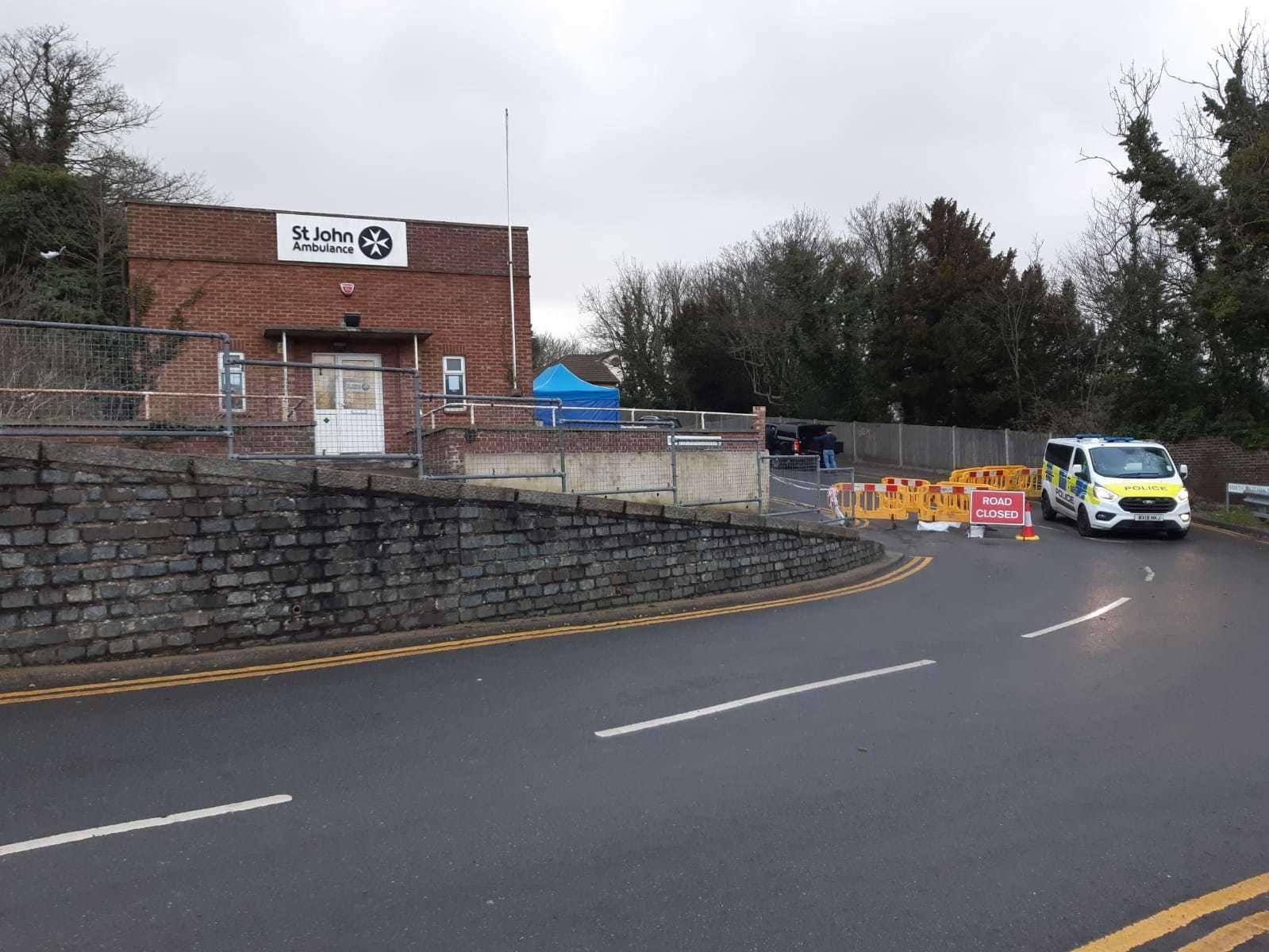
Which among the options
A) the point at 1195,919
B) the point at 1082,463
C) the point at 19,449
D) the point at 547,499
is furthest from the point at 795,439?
the point at 1195,919

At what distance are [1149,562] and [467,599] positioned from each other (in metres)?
12.4

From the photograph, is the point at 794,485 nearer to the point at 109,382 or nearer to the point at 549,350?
the point at 109,382

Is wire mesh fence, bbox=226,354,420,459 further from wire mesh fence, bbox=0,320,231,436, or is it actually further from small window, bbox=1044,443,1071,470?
small window, bbox=1044,443,1071,470

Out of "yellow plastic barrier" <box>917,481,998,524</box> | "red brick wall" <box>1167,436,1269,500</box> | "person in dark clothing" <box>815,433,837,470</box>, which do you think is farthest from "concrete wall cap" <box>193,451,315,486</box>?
"person in dark clothing" <box>815,433,837,470</box>

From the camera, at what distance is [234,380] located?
9570 millimetres

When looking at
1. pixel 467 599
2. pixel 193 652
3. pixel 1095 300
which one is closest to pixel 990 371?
pixel 1095 300

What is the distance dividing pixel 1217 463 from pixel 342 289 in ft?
82.7

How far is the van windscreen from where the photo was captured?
19.9 m

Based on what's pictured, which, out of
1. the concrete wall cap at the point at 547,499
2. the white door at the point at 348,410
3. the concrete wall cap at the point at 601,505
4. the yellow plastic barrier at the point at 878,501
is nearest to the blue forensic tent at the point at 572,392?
the yellow plastic barrier at the point at 878,501

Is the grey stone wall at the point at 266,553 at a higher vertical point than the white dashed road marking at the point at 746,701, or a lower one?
higher

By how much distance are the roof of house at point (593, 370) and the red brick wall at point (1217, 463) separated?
3588 cm

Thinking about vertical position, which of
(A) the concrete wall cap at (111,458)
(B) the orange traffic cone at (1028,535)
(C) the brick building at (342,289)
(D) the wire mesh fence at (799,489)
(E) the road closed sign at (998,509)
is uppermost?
(C) the brick building at (342,289)

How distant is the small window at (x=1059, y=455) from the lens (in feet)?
71.9

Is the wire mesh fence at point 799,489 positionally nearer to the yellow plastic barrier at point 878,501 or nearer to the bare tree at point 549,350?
the yellow plastic barrier at point 878,501
